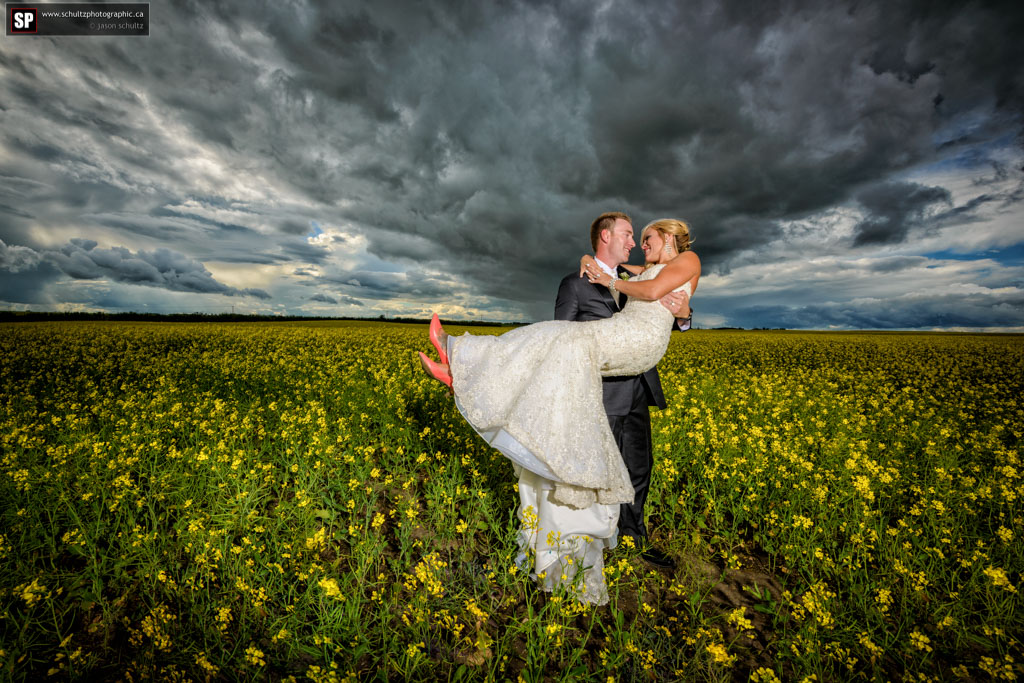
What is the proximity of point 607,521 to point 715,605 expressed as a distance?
1.19 meters

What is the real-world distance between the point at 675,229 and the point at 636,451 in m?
1.77

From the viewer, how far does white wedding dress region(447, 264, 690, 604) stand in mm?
2395

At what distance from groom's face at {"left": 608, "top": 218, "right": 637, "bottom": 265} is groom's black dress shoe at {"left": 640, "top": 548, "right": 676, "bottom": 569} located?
8.24ft

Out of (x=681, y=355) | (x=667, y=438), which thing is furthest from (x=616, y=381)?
(x=681, y=355)

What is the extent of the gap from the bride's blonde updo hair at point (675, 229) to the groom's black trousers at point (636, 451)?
113 centimetres

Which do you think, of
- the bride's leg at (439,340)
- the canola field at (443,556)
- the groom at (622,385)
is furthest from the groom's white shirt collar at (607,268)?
the canola field at (443,556)

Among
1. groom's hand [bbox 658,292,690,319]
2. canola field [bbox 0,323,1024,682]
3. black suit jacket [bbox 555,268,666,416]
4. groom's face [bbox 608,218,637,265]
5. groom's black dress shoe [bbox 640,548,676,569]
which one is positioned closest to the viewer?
canola field [bbox 0,323,1024,682]

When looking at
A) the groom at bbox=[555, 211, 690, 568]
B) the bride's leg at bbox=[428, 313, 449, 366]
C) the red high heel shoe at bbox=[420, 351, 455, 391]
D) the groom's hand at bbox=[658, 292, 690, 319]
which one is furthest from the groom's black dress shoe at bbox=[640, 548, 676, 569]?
the bride's leg at bbox=[428, 313, 449, 366]

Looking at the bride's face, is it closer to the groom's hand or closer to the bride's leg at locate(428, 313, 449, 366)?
the groom's hand

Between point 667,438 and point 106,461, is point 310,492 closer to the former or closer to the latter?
point 106,461

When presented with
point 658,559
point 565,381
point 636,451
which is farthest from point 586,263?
point 658,559

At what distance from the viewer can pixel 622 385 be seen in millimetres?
3143

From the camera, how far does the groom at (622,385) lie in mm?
3043

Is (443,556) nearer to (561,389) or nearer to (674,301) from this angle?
(561,389)
